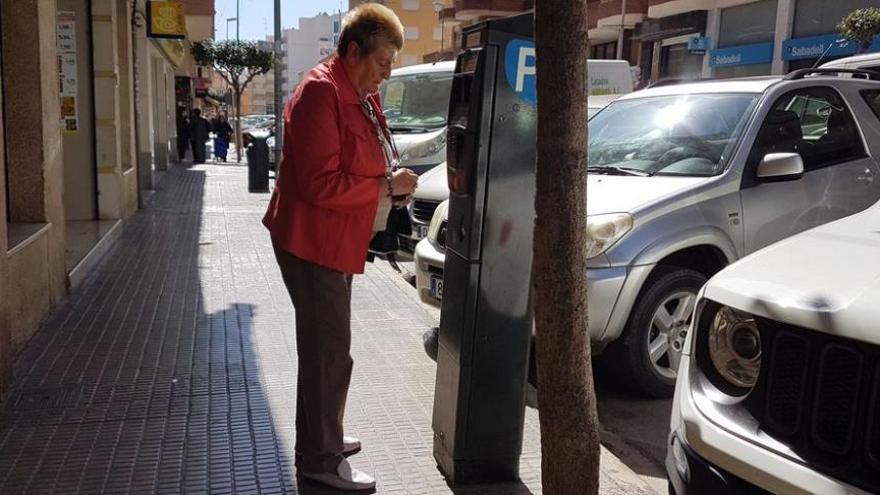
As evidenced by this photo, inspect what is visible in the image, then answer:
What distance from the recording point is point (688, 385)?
266cm

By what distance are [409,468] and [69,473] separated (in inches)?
56.4

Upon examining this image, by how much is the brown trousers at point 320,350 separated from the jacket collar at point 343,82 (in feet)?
2.09

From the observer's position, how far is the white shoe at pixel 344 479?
335cm

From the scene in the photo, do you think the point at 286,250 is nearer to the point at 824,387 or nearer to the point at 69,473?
the point at 69,473

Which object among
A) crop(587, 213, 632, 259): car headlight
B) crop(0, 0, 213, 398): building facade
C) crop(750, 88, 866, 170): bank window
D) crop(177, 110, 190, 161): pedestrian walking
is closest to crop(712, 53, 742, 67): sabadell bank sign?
crop(177, 110, 190, 161): pedestrian walking

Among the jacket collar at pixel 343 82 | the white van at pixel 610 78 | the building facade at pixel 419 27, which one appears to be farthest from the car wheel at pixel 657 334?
the building facade at pixel 419 27

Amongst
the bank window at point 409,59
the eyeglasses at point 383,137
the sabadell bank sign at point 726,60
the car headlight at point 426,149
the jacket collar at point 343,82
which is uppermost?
the bank window at point 409,59

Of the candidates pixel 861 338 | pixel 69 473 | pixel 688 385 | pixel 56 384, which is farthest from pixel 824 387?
pixel 56 384

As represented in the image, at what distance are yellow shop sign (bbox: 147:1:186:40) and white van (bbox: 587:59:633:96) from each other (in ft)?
23.6

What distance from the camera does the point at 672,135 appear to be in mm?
5562

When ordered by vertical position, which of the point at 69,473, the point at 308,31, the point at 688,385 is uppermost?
the point at 308,31

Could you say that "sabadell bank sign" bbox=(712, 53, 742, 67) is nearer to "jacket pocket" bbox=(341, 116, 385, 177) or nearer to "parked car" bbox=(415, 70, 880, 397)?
"parked car" bbox=(415, 70, 880, 397)

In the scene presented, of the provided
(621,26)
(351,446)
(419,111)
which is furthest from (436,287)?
(621,26)

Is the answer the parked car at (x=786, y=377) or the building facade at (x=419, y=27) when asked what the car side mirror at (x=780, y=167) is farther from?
the building facade at (x=419, y=27)
